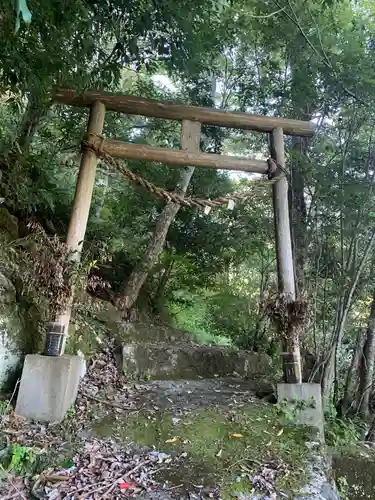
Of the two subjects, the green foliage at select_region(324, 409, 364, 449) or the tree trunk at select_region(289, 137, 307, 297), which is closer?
the green foliage at select_region(324, 409, 364, 449)

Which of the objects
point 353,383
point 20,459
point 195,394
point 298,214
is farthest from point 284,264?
point 20,459

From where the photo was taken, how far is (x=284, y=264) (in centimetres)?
381

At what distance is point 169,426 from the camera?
297 cm

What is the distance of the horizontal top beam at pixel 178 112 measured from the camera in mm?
3803

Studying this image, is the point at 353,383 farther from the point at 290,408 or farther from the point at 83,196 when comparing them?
the point at 83,196

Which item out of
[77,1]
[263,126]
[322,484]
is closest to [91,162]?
[77,1]

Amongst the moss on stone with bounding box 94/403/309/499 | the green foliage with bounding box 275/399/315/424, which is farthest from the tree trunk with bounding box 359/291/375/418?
the moss on stone with bounding box 94/403/309/499

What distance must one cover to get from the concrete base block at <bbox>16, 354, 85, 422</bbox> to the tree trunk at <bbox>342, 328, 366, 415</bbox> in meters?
2.92

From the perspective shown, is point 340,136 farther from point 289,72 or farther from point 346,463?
point 346,463

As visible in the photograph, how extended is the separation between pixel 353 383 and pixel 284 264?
165cm

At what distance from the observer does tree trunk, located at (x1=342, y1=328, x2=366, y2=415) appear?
4.14 meters

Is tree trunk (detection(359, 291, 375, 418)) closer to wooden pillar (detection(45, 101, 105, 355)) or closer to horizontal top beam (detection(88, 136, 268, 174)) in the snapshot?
horizontal top beam (detection(88, 136, 268, 174))

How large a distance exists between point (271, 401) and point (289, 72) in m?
4.17

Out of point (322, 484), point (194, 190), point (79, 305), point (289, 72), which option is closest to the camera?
point (322, 484)
